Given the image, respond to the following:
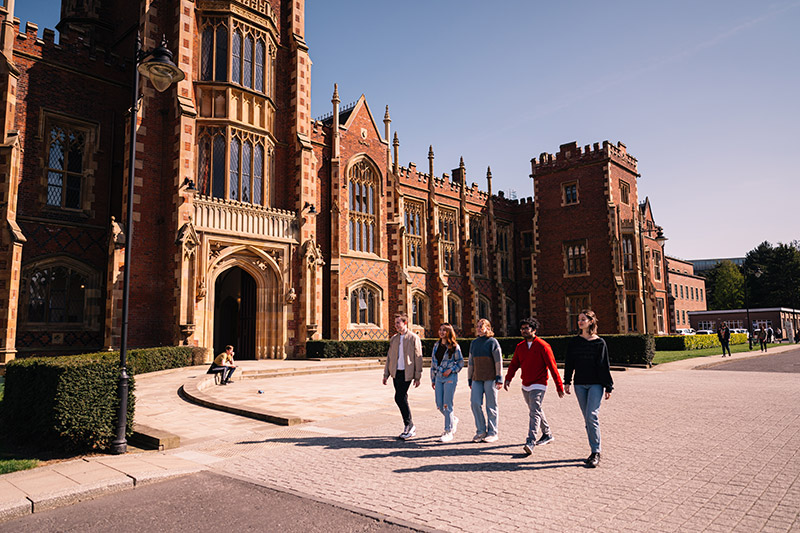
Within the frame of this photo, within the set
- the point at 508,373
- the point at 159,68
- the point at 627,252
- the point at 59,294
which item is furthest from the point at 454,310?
the point at 159,68

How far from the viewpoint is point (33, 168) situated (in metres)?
18.2

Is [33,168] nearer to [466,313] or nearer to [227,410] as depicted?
[227,410]

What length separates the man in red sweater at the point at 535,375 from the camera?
263 inches

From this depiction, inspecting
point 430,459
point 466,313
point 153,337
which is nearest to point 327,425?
point 430,459

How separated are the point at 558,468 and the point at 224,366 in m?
10.9

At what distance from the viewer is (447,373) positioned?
25.6 feet

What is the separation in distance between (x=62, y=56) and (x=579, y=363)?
69.2 feet

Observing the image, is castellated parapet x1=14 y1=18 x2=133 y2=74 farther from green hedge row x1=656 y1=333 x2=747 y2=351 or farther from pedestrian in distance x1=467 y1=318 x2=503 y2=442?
green hedge row x1=656 y1=333 x2=747 y2=351

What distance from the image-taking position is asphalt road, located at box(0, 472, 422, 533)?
4.38 meters

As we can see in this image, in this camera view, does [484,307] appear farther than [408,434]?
Yes

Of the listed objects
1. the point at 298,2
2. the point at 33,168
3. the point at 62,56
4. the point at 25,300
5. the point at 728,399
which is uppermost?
the point at 298,2

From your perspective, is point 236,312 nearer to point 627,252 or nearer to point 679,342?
point 627,252

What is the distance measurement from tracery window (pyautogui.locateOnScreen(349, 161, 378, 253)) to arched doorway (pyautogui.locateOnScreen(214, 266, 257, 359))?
6.69 meters

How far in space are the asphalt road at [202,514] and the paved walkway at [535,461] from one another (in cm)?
27
